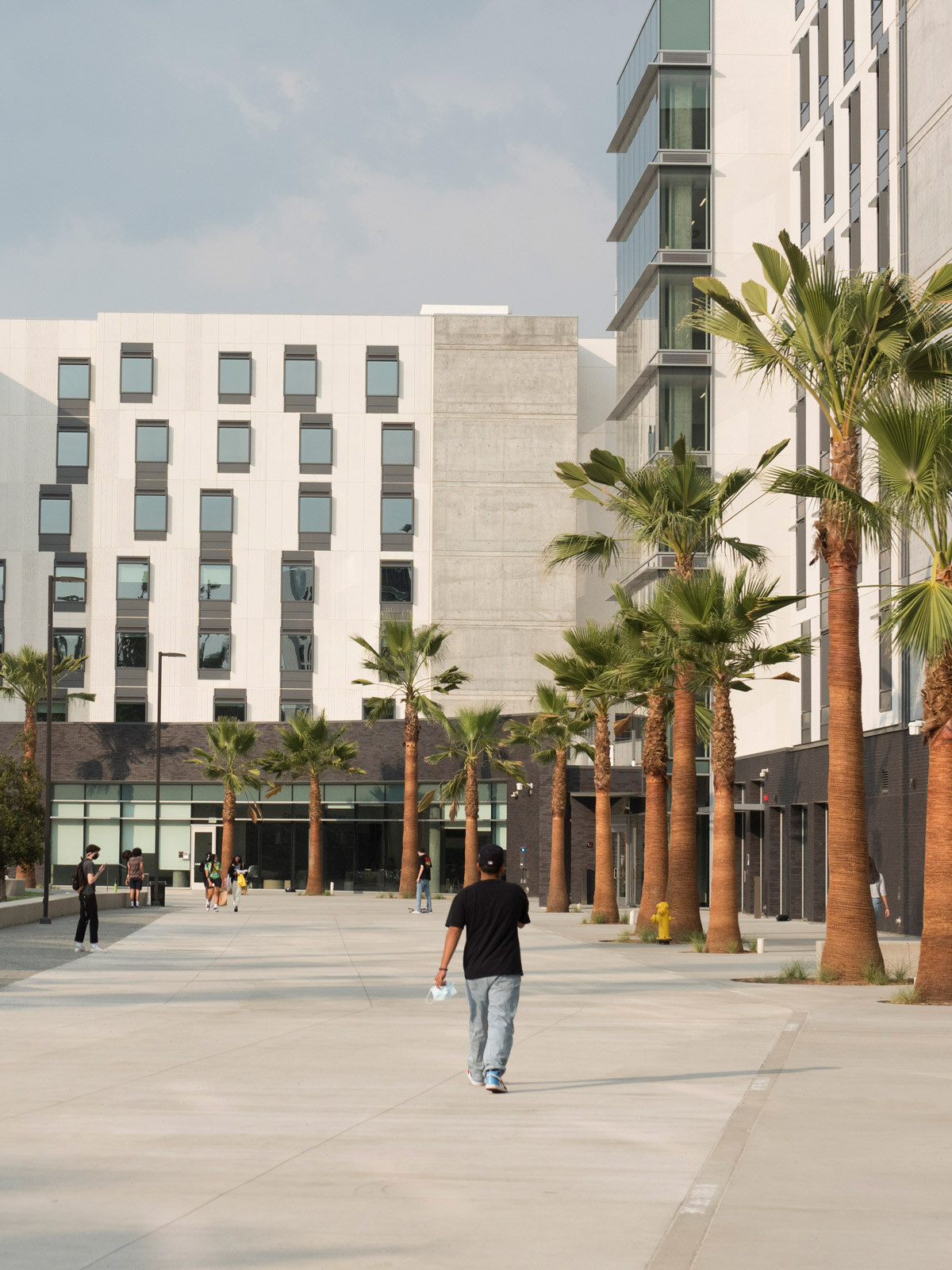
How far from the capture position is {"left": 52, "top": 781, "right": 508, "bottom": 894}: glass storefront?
7625 cm

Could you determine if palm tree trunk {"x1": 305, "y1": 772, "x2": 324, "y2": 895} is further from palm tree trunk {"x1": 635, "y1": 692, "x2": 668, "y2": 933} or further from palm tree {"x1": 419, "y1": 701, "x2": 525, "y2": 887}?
palm tree trunk {"x1": 635, "y1": 692, "x2": 668, "y2": 933}

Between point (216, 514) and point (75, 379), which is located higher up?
point (75, 379)

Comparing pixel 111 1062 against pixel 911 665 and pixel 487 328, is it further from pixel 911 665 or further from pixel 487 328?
pixel 487 328

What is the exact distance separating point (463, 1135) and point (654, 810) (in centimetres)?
2609

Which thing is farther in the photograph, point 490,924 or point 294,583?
point 294,583

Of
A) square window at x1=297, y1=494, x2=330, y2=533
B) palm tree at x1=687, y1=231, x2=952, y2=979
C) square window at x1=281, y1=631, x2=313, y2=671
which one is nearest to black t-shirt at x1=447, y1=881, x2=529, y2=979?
palm tree at x1=687, y1=231, x2=952, y2=979

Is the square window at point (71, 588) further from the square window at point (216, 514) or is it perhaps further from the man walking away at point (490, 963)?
the man walking away at point (490, 963)

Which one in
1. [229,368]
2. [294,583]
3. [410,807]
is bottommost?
[410,807]

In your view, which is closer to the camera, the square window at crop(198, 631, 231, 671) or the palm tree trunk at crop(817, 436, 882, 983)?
the palm tree trunk at crop(817, 436, 882, 983)

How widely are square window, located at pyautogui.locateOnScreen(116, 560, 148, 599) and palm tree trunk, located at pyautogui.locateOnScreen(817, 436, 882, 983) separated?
58.8 meters

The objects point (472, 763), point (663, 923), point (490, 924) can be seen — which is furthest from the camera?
point (472, 763)

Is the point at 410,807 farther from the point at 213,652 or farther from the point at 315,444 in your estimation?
the point at 315,444

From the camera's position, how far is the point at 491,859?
496 inches

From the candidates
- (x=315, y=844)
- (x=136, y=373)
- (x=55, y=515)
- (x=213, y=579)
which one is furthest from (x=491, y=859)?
(x=55, y=515)
